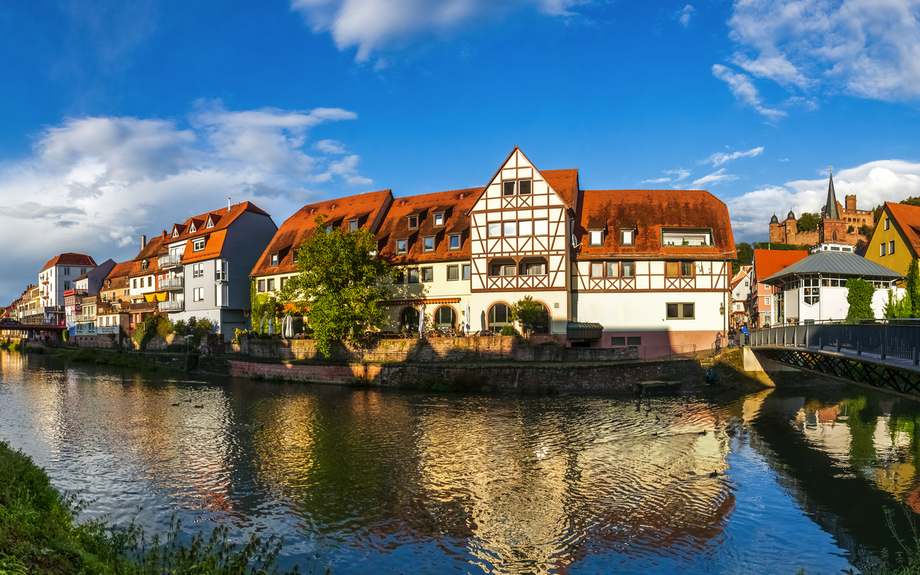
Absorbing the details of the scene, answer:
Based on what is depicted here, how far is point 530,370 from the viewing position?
114 feet

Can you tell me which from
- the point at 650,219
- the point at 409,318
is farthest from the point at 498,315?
the point at 650,219

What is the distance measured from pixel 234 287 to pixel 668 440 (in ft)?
153

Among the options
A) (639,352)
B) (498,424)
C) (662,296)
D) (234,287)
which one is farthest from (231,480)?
(234,287)

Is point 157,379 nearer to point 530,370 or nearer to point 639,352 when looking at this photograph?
point 530,370

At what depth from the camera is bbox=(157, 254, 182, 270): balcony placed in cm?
6431

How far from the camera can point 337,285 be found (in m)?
40.0

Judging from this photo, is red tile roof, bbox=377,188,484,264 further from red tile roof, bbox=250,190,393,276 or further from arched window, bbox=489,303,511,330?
arched window, bbox=489,303,511,330

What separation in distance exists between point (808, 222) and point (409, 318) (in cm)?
11678

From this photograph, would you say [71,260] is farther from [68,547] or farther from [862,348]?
[862,348]

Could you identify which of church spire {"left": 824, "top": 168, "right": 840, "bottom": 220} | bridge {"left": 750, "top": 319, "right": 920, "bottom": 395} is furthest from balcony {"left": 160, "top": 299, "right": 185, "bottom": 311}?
church spire {"left": 824, "top": 168, "right": 840, "bottom": 220}

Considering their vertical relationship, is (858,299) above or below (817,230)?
below

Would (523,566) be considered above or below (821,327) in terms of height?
below

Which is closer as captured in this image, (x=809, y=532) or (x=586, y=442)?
(x=809, y=532)

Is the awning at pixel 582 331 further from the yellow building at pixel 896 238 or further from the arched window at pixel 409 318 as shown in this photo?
the yellow building at pixel 896 238
